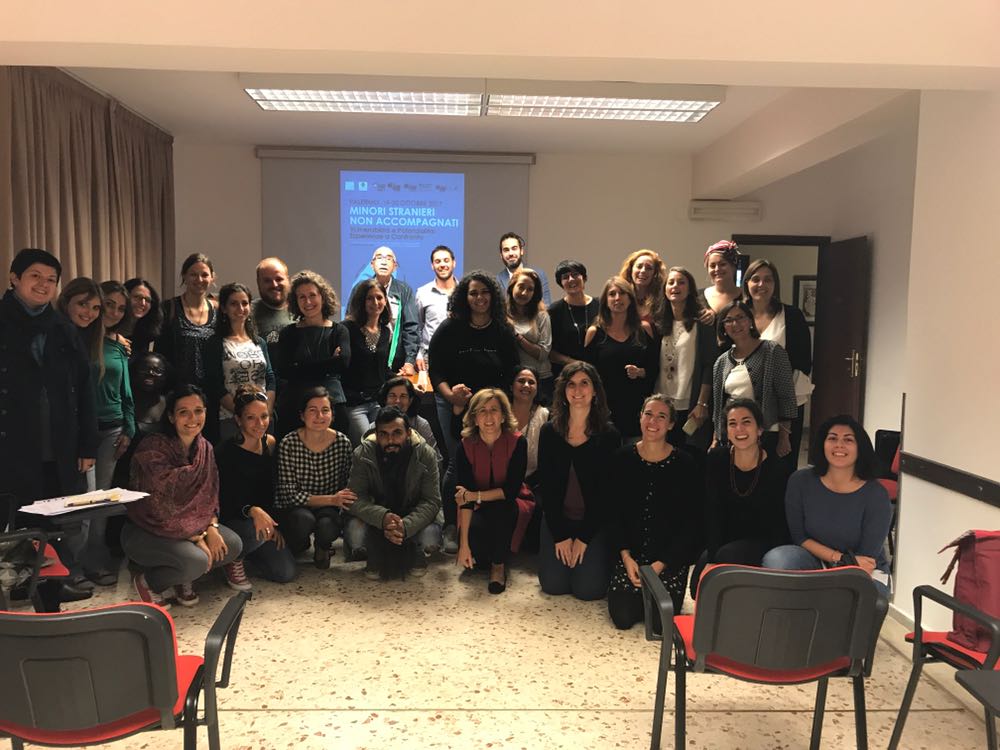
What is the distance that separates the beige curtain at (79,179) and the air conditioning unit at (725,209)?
15.2 ft

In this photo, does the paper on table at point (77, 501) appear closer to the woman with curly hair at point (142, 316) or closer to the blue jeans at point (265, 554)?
the blue jeans at point (265, 554)

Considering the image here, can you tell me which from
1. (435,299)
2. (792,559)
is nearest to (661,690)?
(792,559)

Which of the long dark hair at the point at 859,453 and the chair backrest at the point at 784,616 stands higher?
the long dark hair at the point at 859,453

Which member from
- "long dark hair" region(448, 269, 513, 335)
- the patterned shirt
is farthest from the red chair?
the patterned shirt

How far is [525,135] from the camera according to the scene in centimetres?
605

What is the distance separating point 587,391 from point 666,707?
1.41 m

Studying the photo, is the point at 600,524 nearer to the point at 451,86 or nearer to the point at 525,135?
the point at 451,86

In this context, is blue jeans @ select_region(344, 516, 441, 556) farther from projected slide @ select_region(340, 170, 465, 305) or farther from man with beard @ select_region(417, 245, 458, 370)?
projected slide @ select_region(340, 170, 465, 305)

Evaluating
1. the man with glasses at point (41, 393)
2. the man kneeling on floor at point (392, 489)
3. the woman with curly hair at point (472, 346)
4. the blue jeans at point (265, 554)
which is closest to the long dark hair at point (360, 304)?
the woman with curly hair at point (472, 346)

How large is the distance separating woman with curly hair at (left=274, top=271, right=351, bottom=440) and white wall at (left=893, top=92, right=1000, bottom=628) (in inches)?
106

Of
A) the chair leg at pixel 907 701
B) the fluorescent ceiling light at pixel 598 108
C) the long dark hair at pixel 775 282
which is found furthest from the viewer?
the fluorescent ceiling light at pixel 598 108

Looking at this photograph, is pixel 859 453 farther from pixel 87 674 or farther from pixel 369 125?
pixel 369 125

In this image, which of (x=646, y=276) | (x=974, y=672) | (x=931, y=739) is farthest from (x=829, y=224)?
(x=974, y=672)

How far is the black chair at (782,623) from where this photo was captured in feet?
5.99
